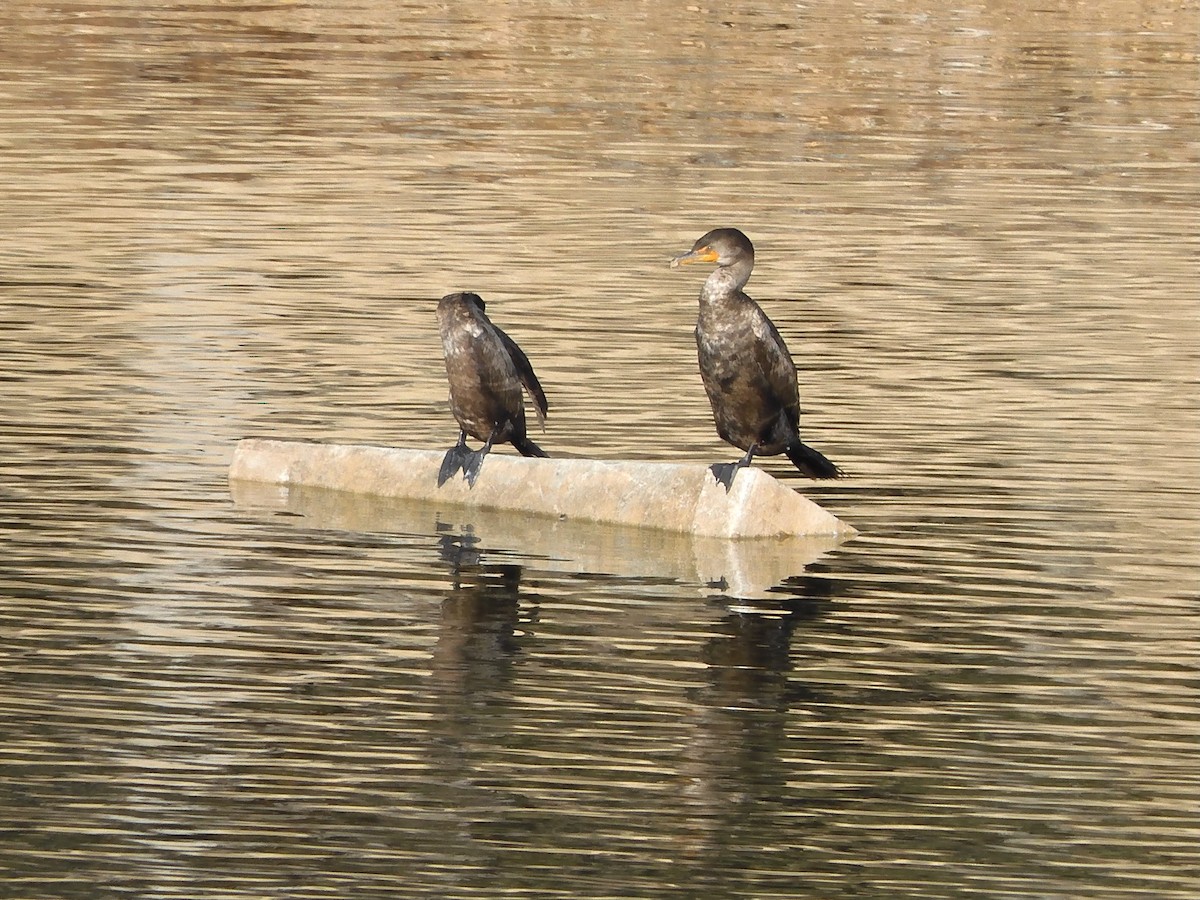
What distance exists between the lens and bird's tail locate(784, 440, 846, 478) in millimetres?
12945

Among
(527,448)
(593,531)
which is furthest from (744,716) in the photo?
(527,448)

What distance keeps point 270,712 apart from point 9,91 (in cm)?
2368

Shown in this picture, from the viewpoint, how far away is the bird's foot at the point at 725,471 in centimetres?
1257

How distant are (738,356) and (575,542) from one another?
45.2 inches

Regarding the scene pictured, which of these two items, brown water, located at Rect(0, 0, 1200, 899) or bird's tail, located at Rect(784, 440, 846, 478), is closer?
brown water, located at Rect(0, 0, 1200, 899)

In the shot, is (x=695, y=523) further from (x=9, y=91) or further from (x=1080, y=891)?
(x=9, y=91)

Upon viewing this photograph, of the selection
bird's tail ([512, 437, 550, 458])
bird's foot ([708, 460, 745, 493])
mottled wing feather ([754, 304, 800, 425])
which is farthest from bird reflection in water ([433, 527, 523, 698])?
mottled wing feather ([754, 304, 800, 425])

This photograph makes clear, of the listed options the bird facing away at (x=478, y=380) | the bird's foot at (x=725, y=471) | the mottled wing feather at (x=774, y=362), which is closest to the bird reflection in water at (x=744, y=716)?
the bird's foot at (x=725, y=471)

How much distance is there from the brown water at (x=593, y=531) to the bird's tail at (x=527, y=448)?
22.7 inches

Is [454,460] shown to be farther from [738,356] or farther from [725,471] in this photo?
[738,356]

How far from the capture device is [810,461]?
42.8 ft

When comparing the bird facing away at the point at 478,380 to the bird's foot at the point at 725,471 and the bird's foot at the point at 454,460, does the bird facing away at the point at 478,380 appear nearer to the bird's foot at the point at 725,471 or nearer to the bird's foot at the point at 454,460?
the bird's foot at the point at 454,460

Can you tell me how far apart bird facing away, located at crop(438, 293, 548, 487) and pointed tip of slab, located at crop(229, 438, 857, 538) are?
118 mm

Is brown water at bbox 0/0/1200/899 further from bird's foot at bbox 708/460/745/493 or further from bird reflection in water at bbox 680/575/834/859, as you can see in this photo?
bird's foot at bbox 708/460/745/493
